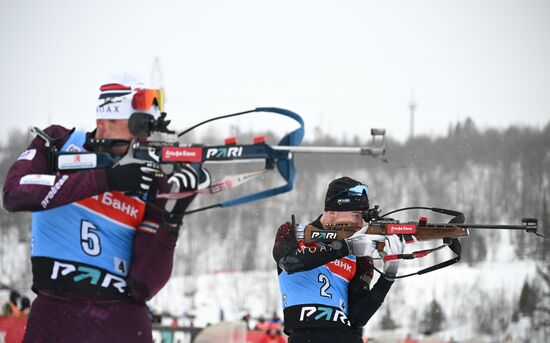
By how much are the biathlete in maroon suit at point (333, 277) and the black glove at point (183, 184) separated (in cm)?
190

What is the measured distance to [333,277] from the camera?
20.1 feet

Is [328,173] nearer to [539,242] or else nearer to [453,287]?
[453,287]

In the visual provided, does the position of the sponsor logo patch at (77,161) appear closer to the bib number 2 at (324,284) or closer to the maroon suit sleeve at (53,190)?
the maroon suit sleeve at (53,190)

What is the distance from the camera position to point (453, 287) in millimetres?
47344

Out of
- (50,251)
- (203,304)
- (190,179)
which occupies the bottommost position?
(203,304)

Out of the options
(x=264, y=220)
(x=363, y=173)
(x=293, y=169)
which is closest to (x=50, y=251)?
(x=293, y=169)

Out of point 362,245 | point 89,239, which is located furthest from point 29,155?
point 362,245

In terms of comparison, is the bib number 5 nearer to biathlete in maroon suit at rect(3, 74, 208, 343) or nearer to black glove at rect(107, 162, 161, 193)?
biathlete in maroon suit at rect(3, 74, 208, 343)

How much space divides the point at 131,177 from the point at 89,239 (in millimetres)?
441

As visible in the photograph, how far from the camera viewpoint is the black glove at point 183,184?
12.7 feet

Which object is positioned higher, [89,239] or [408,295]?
[89,239]

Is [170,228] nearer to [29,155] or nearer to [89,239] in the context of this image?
[89,239]

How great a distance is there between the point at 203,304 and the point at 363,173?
1542 centimetres

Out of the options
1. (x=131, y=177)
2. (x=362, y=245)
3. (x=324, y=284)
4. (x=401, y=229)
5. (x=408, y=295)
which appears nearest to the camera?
(x=131, y=177)
